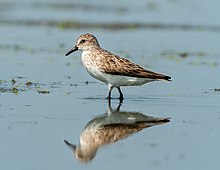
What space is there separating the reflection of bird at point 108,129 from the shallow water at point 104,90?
0.14 m

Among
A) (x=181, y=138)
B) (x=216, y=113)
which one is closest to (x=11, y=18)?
(x=216, y=113)

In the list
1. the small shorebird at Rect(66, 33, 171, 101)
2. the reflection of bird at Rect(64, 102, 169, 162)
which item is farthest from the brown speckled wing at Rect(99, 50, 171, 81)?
the reflection of bird at Rect(64, 102, 169, 162)

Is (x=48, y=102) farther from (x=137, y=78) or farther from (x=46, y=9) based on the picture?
(x=46, y=9)

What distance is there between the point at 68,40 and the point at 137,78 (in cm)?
889

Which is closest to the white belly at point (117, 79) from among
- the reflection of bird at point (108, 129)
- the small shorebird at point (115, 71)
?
the small shorebird at point (115, 71)

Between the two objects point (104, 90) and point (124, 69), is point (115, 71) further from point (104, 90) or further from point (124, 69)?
point (104, 90)

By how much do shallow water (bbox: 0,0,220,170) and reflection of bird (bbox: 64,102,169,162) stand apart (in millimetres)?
139

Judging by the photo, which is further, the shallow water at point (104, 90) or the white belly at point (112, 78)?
→ the white belly at point (112, 78)

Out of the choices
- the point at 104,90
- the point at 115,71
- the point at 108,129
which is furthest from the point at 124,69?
the point at 108,129

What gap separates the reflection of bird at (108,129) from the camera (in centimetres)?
881

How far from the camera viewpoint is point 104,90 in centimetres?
1325

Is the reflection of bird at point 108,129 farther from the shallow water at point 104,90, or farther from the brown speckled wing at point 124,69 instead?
the brown speckled wing at point 124,69

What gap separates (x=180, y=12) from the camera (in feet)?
96.6

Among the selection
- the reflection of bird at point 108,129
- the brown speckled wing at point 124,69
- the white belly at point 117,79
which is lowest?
the reflection of bird at point 108,129
